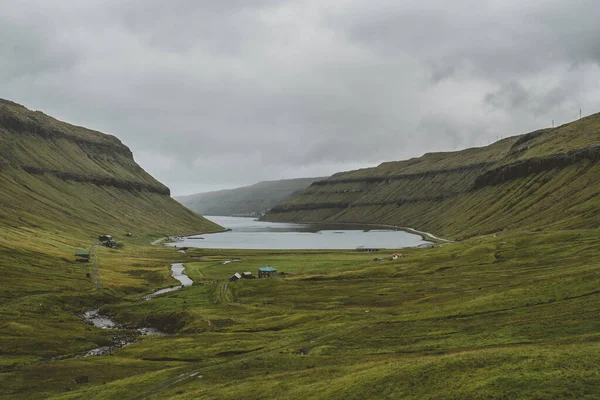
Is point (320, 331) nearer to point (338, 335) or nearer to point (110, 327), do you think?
point (338, 335)

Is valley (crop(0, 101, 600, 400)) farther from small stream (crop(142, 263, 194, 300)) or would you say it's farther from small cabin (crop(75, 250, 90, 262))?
small cabin (crop(75, 250, 90, 262))

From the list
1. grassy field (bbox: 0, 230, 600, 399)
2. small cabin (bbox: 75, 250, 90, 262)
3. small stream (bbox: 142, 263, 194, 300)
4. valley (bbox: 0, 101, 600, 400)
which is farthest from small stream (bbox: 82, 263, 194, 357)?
small cabin (bbox: 75, 250, 90, 262)

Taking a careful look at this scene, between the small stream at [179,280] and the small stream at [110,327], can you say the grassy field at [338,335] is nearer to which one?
the small stream at [110,327]

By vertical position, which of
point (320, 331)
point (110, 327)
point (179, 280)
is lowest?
point (110, 327)

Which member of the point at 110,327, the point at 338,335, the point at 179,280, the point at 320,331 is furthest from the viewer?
the point at 179,280

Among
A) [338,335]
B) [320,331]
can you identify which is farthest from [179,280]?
[338,335]

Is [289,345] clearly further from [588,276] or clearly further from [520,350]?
[588,276]

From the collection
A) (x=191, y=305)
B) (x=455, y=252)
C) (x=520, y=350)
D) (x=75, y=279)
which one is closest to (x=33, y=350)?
(x=191, y=305)

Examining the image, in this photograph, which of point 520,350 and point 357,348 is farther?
point 357,348

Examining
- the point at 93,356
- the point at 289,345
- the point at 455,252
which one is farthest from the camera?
the point at 455,252
